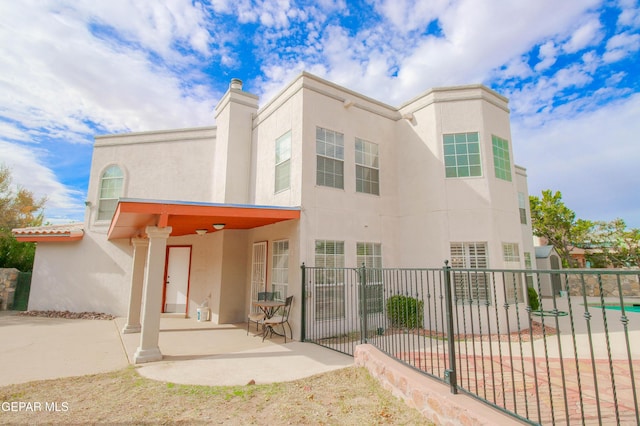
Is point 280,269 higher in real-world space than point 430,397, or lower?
higher

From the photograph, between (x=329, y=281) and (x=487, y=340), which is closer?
(x=487, y=340)

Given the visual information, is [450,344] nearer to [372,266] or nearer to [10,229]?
[372,266]

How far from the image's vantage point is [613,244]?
2272 cm

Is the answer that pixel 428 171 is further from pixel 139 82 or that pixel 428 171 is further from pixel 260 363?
pixel 139 82

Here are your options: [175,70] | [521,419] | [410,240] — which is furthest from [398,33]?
[521,419]

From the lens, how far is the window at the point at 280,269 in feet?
28.6

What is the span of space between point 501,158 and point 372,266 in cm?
552

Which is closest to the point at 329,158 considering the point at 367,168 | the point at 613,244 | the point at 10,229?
the point at 367,168

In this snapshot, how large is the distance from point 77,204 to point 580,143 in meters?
19.9

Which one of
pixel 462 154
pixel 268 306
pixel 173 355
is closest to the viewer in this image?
pixel 173 355

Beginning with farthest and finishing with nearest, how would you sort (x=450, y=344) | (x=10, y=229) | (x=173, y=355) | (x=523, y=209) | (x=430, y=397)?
(x=523, y=209) → (x=10, y=229) → (x=173, y=355) → (x=450, y=344) → (x=430, y=397)

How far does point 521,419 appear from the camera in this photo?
2.88m

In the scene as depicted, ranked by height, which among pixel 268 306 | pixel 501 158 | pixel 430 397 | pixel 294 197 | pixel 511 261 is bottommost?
pixel 430 397

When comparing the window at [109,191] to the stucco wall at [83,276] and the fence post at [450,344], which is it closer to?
the stucco wall at [83,276]
